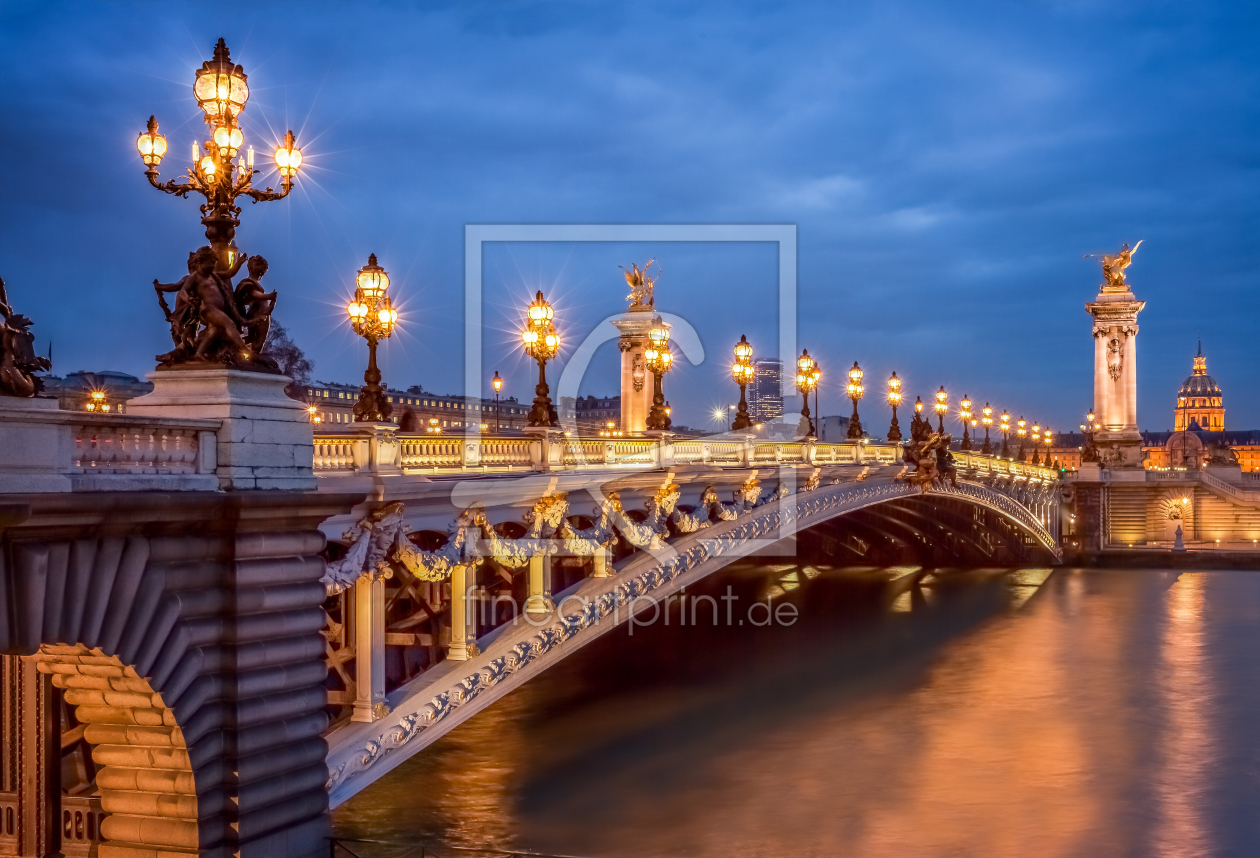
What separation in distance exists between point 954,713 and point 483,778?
11726 mm

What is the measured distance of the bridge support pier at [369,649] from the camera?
58.8ft

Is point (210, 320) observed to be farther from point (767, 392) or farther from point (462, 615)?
point (767, 392)

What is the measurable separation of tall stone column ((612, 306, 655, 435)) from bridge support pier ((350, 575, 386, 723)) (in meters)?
31.8

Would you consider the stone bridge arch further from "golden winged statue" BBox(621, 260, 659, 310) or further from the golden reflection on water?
"golden winged statue" BBox(621, 260, 659, 310)

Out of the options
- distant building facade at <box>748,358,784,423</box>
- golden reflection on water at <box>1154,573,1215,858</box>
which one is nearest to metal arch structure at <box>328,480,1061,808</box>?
golden reflection on water at <box>1154,573,1215,858</box>

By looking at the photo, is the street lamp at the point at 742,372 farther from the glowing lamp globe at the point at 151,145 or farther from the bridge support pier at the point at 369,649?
the glowing lamp globe at the point at 151,145

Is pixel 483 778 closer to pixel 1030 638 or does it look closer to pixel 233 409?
pixel 233 409

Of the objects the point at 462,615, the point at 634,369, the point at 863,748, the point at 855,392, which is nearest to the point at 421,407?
the point at 634,369

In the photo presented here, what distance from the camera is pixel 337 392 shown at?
56500 mm

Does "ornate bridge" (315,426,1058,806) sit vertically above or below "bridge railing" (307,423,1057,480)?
below

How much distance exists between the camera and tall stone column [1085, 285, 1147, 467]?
269 ft

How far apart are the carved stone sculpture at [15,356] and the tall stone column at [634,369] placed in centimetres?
3882

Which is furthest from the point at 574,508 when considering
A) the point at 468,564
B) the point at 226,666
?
the point at 226,666

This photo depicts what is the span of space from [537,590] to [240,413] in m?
10.4
